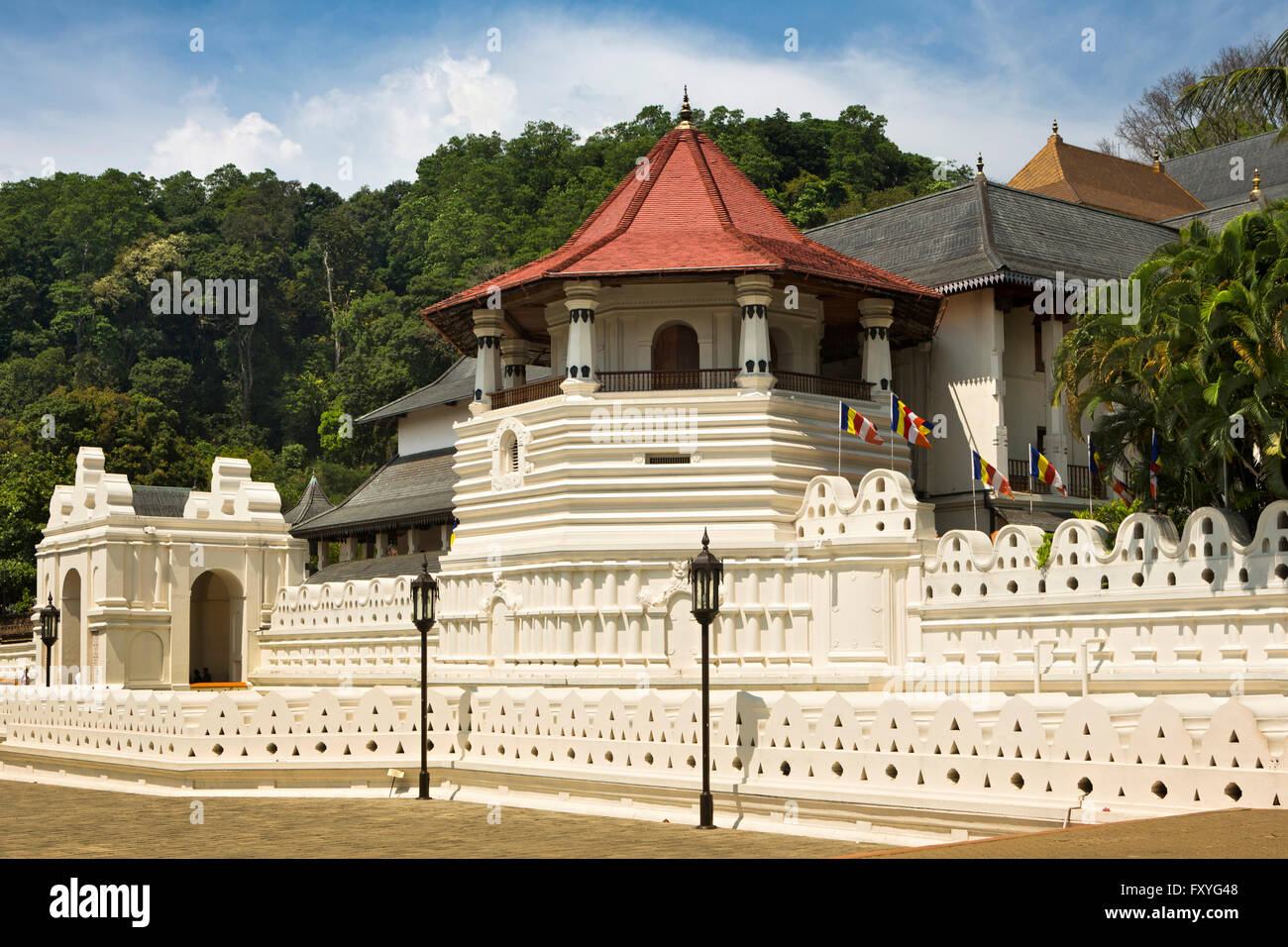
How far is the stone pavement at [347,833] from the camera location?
570 inches

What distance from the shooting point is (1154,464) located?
23.3 m

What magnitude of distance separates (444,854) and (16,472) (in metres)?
52.8

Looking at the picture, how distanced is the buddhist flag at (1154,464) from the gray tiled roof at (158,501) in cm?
2788

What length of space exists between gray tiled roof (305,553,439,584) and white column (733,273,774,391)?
14.6m

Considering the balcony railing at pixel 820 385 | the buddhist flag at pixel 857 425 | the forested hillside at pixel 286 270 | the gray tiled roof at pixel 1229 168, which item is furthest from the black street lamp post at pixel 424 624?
the forested hillside at pixel 286 270

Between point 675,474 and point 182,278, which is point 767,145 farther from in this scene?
point 675,474

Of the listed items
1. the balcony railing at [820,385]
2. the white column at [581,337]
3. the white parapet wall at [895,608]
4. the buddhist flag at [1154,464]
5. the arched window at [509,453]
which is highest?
the white column at [581,337]

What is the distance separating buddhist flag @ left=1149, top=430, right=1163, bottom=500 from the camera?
23266 mm

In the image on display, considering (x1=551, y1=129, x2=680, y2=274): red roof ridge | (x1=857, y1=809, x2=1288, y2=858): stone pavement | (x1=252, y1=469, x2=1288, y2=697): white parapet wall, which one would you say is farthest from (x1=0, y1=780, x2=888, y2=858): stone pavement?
(x1=551, y1=129, x2=680, y2=274): red roof ridge

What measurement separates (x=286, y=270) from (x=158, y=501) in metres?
60.4

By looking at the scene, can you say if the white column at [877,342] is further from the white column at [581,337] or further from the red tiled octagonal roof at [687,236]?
the white column at [581,337]

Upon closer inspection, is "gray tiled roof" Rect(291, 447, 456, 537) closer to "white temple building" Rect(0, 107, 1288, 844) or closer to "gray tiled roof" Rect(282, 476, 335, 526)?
"white temple building" Rect(0, 107, 1288, 844)
